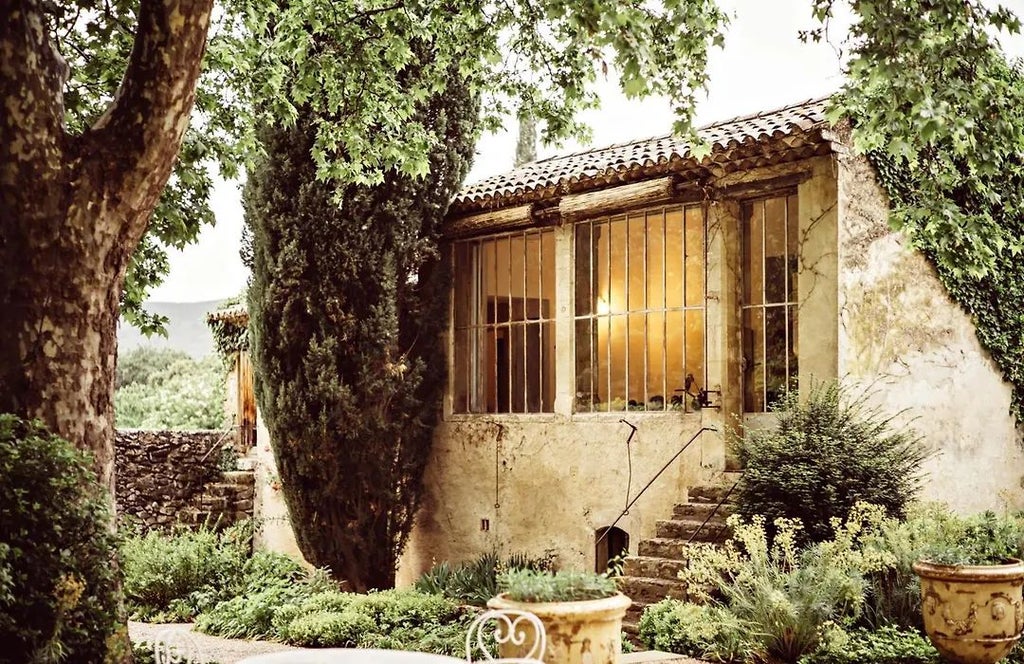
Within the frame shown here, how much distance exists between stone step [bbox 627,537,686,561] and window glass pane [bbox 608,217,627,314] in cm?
317

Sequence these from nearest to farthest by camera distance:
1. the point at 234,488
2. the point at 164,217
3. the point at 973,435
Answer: the point at 164,217 → the point at 973,435 → the point at 234,488

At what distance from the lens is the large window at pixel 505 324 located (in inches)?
552

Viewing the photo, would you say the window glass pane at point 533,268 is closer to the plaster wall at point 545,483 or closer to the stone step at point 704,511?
the plaster wall at point 545,483

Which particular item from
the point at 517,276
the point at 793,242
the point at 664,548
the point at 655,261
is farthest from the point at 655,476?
the point at 517,276

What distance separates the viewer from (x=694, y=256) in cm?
1248

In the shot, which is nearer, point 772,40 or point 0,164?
point 0,164

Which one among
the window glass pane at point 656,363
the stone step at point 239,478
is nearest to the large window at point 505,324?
the window glass pane at point 656,363

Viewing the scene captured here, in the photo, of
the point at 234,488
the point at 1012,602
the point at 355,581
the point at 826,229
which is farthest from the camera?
the point at 234,488

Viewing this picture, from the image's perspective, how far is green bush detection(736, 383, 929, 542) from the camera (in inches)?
389

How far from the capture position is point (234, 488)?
1709cm

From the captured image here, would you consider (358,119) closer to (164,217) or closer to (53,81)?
(164,217)

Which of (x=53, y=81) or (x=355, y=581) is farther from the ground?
(x=53, y=81)

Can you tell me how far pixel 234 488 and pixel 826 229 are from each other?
399 inches

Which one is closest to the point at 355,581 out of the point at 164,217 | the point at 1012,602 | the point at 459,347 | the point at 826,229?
the point at 459,347
